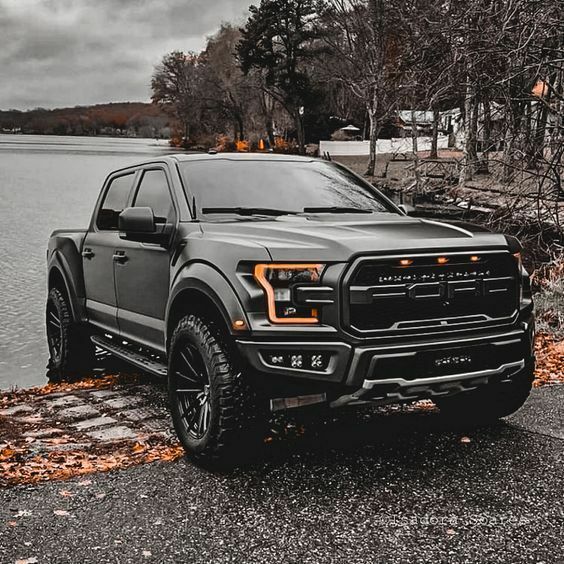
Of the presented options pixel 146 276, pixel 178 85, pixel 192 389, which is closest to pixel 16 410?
pixel 146 276

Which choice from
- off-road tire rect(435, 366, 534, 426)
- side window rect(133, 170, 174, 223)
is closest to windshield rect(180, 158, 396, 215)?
side window rect(133, 170, 174, 223)

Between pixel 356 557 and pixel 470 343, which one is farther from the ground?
pixel 470 343

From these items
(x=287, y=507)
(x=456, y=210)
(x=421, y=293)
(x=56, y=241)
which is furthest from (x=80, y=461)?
(x=456, y=210)

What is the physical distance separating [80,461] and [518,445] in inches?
112

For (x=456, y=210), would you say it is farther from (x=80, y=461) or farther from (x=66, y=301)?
(x=80, y=461)

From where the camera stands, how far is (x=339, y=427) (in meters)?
5.84

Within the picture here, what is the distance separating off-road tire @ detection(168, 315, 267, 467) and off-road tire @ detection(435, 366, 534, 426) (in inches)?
53.6

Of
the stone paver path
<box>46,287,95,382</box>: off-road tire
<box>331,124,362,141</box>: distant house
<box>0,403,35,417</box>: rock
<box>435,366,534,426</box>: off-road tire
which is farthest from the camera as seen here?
<box>331,124,362,141</box>: distant house

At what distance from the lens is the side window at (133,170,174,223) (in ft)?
18.9

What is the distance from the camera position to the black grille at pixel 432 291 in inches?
170

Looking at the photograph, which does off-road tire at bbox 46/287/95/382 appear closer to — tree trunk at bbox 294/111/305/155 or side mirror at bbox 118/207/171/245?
side mirror at bbox 118/207/171/245

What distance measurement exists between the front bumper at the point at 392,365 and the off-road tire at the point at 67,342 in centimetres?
388

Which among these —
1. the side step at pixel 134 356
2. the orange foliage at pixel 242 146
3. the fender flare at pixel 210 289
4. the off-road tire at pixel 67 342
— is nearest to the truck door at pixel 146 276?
the side step at pixel 134 356

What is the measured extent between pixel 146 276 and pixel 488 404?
2.56 meters
